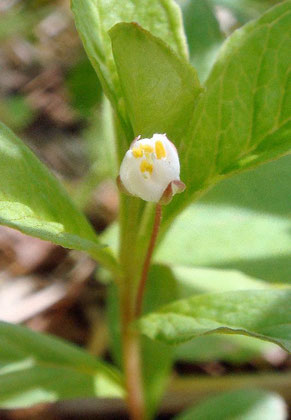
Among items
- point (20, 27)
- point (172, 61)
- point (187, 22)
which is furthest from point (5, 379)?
point (20, 27)

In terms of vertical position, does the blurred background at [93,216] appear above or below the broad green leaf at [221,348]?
above

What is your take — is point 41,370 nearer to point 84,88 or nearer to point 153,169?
point 153,169

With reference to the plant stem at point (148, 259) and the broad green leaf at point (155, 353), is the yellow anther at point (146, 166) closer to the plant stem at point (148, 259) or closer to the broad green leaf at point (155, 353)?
the plant stem at point (148, 259)

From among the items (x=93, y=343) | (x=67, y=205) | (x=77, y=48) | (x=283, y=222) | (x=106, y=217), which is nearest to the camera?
(x=67, y=205)

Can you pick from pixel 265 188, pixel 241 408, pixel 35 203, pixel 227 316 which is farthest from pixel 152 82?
pixel 241 408

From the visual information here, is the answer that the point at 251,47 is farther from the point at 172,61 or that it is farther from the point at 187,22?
the point at 187,22

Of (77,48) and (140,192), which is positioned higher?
(77,48)

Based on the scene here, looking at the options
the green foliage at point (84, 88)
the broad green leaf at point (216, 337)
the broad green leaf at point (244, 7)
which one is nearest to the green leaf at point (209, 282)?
the broad green leaf at point (216, 337)
